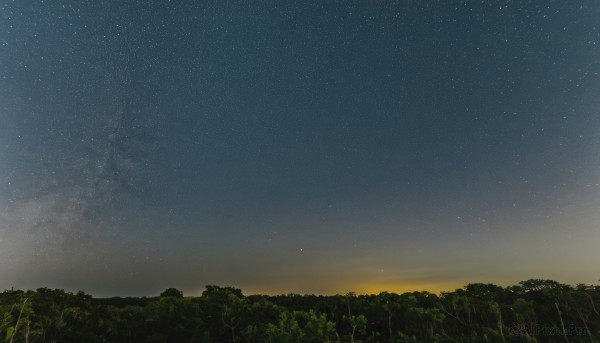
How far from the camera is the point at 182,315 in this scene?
50.3 m

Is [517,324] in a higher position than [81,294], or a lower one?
lower

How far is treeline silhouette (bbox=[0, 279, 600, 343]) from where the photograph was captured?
118 ft

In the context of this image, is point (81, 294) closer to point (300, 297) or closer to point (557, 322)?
point (300, 297)

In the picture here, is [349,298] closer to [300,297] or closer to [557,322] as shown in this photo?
[300,297]

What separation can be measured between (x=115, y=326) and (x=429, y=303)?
70837mm

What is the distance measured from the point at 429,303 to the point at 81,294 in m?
75.1

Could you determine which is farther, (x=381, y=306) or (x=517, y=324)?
(x=381, y=306)

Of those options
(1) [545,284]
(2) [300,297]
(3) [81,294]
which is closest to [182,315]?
(3) [81,294]

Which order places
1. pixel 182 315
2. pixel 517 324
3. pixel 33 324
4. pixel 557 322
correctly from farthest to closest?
1. pixel 557 322
2. pixel 517 324
3. pixel 182 315
4. pixel 33 324

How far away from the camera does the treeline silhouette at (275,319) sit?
36.0 m

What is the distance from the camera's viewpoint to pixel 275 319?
52.6 metres

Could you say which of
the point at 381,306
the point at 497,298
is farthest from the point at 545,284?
the point at 381,306

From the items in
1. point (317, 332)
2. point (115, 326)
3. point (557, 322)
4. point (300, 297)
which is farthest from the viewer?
point (300, 297)

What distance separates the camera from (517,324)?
64688 millimetres
